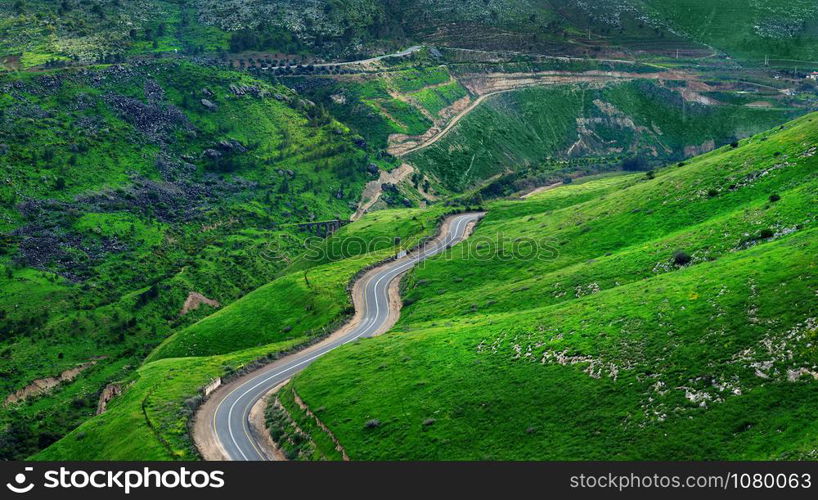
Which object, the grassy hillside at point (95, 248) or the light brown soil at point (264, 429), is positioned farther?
the grassy hillside at point (95, 248)

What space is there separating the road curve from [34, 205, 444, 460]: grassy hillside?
212cm

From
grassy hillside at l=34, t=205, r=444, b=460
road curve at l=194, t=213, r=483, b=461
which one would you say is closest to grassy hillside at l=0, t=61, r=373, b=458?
grassy hillside at l=34, t=205, r=444, b=460

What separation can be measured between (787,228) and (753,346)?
1131 inches

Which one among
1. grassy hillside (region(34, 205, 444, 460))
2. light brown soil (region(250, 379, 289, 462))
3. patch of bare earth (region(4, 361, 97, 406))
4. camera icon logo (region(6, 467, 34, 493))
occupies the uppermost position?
camera icon logo (region(6, 467, 34, 493))

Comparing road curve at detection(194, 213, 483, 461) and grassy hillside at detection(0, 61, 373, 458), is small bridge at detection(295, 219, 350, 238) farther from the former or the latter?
road curve at detection(194, 213, 483, 461)

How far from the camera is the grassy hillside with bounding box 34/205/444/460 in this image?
243ft

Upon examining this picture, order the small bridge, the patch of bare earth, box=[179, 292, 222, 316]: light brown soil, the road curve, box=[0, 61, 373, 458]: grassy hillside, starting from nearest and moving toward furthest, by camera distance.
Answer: the road curve < the patch of bare earth < box=[0, 61, 373, 458]: grassy hillside < box=[179, 292, 222, 316]: light brown soil < the small bridge

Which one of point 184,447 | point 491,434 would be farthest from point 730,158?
point 184,447

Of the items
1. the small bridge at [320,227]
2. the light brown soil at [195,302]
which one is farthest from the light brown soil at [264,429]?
the small bridge at [320,227]

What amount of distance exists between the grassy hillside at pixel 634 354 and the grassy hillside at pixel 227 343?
14.0 metres

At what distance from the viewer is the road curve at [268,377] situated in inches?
2800

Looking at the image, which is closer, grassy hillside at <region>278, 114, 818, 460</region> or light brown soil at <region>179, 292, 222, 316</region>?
grassy hillside at <region>278, 114, 818, 460</region>

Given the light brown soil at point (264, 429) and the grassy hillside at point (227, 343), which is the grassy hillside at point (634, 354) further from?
the grassy hillside at point (227, 343)

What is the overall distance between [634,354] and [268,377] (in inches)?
1845
